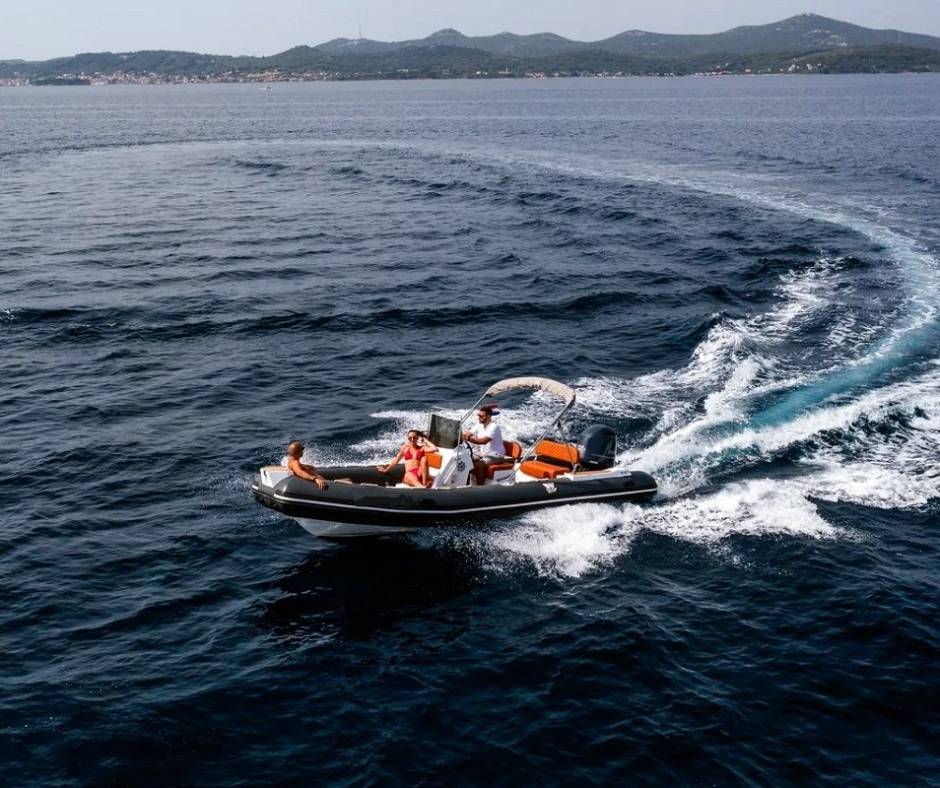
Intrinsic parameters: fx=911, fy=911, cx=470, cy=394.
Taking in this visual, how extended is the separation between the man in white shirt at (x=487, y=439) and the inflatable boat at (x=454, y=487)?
0.64 feet

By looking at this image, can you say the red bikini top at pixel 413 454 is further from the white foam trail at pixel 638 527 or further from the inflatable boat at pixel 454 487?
the white foam trail at pixel 638 527

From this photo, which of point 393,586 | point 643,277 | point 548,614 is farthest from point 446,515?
point 643,277

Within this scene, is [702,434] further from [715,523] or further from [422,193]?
[422,193]

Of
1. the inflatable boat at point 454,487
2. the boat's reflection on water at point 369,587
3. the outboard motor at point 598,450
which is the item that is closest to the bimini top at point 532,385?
the inflatable boat at point 454,487

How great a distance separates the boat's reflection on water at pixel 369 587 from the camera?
1791 cm

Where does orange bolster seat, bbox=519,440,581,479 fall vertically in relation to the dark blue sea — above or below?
above

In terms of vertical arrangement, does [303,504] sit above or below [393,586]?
above

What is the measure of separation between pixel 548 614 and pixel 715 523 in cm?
531

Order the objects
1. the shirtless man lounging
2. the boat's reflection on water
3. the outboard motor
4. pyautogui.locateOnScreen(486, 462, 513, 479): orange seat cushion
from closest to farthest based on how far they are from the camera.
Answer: the boat's reflection on water, the shirtless man lounging, pyautogui.locateOnScreen(486, 462, 513, 479): orange seat cushion, the outboard motor

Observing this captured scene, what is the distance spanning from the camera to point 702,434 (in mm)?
25375

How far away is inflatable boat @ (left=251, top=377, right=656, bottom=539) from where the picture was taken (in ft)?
63.6

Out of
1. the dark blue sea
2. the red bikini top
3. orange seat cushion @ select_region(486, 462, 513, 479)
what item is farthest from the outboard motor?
the red bikini top

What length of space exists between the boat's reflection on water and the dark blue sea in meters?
0.08

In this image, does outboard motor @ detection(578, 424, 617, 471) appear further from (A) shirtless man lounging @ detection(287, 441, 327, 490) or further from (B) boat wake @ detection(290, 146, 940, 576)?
(A) shirtless man lounging @ detection(287, 441, 327, 490)
